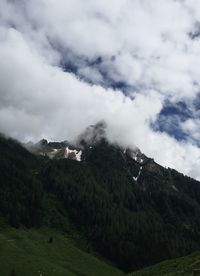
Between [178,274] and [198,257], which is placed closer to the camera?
[178,274]

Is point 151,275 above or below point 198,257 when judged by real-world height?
below

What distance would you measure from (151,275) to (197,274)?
37.7 metres

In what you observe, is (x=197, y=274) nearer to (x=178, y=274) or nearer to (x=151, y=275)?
(x=178, y=274)

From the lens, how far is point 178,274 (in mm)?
121625

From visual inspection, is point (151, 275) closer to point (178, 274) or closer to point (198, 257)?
point (198, 257)

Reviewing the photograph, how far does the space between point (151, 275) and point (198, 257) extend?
19.0m

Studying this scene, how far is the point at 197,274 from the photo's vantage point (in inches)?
4532

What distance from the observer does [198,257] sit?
514 ft

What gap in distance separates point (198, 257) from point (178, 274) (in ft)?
124

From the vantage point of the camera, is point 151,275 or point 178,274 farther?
point 151,275

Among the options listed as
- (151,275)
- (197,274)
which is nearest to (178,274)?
(197,274)

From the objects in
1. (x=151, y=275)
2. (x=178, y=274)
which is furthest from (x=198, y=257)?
(x=178, y=274)

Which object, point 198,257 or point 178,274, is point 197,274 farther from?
point 198,257
